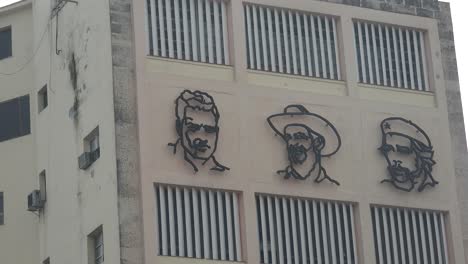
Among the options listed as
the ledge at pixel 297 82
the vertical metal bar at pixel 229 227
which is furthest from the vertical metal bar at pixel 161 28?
the vertical metal bar at pixel 229 227

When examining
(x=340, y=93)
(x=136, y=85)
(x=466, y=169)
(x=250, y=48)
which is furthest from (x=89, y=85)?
(x=466, y=169)

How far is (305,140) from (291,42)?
3.08 metres

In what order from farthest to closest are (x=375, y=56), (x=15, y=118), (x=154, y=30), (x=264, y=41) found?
(x=15, y=118)
(x=375, y=56)
(x=264, y=41)
(x=154, y=30)

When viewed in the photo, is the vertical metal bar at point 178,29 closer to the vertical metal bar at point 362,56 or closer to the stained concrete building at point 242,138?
the stained concrete building at point 242,138

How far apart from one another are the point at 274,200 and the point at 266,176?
26.7 inches

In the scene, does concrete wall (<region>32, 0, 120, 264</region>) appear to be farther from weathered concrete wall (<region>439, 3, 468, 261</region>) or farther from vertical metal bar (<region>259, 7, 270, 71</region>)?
weathered concrete wall (<region>439, 3, 468, 261</region>)

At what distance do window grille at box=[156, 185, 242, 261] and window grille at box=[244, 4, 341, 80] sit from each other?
165 inches

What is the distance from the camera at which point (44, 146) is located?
43.2m

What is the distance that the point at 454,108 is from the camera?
140ft

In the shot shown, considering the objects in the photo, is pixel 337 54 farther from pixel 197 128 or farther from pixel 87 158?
pixel 87 158

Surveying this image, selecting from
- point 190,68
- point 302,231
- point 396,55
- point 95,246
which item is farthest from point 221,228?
point 396,55

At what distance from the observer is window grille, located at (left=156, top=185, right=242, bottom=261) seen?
1471 inches

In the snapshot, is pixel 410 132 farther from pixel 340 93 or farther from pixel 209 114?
→ pixel 209 114

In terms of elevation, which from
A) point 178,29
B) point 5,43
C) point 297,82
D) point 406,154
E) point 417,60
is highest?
point 5,43
